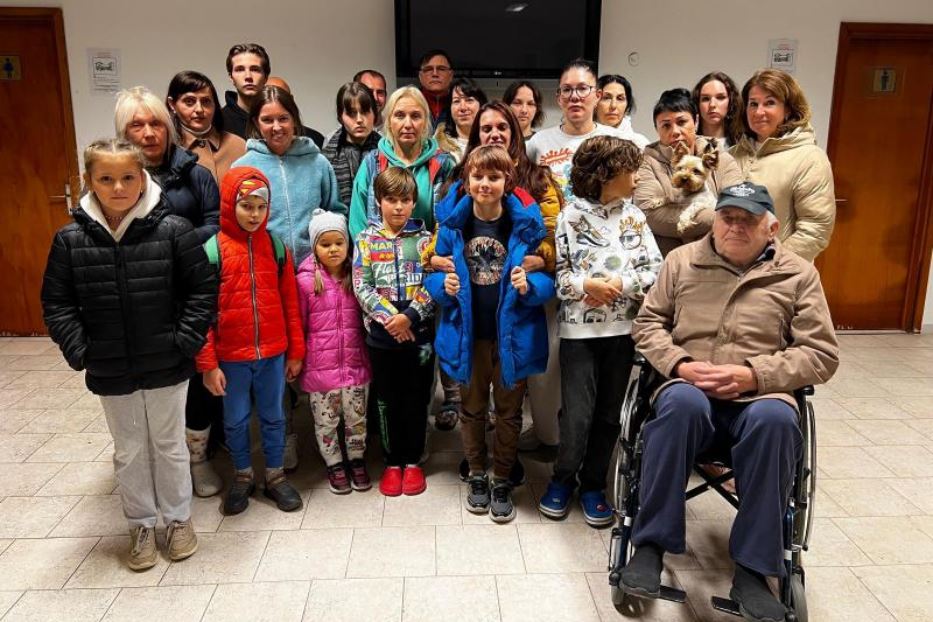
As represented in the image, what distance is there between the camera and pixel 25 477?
2.80 metres

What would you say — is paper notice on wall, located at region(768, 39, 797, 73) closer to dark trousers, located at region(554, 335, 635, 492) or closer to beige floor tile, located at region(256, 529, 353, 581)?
dark trousers, located at region(554, 335, 635, 492)

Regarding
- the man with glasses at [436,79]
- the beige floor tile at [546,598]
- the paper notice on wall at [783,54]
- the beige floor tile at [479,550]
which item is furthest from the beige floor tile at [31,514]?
the paper notice on wall at [783,54]

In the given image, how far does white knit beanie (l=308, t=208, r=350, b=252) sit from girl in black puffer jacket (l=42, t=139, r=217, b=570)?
475 mm

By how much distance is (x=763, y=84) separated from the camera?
8.44 feet

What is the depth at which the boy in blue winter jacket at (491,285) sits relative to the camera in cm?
230

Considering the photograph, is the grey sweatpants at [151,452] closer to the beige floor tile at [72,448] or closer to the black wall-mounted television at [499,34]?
the beige floor tile at [72,448]

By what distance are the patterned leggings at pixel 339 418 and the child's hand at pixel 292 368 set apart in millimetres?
112

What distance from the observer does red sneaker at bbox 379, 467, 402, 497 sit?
2.65 meters

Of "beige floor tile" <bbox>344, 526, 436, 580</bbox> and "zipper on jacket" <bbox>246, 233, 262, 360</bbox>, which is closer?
"beige floor tile" <bbox>344, 526, 436, 580</bbox>

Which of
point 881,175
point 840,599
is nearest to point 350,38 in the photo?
point 881,175

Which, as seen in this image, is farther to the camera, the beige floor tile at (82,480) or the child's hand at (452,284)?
the beige floor tile at (82,480)

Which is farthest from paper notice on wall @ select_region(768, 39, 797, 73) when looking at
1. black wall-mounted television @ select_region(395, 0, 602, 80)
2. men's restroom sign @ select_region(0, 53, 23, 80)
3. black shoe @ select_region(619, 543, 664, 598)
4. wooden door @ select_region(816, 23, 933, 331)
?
men's restroom sign @ select_region(0, 53, 23, 80)

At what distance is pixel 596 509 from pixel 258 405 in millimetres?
1328

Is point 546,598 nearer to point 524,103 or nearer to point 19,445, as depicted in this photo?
point 524,103
